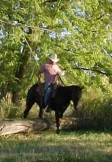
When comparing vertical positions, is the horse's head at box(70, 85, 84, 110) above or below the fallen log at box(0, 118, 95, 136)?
above

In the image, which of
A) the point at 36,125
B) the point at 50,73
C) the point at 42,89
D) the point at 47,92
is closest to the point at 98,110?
the point at 42,89

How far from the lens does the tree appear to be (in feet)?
60.2

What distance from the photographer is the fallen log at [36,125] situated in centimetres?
1333

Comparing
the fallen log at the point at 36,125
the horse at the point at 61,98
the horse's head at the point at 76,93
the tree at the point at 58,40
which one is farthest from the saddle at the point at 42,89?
the tree at the point at 58,40

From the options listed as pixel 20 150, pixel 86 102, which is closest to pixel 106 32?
pixel 86 102

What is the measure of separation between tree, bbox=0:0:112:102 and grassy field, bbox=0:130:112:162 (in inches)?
160

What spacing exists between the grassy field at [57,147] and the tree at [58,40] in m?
4.06

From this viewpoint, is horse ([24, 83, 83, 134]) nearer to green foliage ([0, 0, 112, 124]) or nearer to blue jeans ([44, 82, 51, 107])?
blue jeans ([44, 82, 51, 107])

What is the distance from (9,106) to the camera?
18609 millimetres

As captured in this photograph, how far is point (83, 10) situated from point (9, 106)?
221 inches

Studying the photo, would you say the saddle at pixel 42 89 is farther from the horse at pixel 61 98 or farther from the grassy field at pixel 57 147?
the grassy field at pixel 57 147

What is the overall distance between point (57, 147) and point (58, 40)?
10.5 meters

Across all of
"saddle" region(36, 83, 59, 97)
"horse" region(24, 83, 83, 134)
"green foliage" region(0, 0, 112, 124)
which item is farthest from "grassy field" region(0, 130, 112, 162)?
"green foliage" region(0, 0, 112, 124)

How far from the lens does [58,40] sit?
70.9 ft
